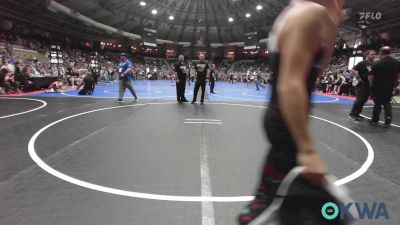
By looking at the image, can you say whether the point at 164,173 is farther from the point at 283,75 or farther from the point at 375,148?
the point at 375,148

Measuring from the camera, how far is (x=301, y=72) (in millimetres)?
1166

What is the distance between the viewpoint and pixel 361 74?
7781 mm

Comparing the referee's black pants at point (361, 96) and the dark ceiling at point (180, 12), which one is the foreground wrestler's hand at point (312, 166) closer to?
the referee's black pants at point (361, 96)

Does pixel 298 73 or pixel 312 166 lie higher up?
pixel 298 73

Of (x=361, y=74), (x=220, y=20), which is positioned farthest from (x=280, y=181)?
(x=220, y=20)

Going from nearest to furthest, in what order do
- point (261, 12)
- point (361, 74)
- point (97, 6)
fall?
point (361, 74) → point (97, 6) → point (261, 12)

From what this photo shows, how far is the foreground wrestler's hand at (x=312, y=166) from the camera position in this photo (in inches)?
46.1

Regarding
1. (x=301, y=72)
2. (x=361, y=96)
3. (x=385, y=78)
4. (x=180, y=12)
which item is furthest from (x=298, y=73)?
(x=180, y=12)

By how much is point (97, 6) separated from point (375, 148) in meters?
34.8

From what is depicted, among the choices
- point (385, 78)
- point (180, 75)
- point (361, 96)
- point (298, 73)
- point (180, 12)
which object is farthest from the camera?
point (180, 12)

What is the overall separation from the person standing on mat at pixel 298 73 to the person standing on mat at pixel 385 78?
6743 mm

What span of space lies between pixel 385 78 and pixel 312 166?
7.12 metres

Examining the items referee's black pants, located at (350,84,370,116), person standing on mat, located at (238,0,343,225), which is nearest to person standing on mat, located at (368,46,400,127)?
referee's black pants, located at (350,84,370,116)

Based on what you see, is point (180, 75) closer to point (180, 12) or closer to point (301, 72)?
point (301, 72)
